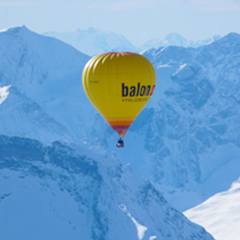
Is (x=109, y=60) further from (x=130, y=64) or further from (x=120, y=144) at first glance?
(x=120, y=144)

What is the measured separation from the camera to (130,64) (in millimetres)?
129125

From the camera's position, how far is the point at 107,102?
427ft

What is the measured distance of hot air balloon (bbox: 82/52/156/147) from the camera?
128 m

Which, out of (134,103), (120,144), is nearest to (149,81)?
(134,103)

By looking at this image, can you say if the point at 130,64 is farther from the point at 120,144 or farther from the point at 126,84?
the point at 120,144

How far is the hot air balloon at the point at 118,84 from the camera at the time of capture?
420 feet

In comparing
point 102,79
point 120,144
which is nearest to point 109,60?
point 102,79

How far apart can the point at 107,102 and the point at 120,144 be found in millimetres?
9468

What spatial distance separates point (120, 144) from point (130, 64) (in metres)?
11.6

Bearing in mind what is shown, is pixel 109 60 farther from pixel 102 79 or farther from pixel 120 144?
pixel 120 144

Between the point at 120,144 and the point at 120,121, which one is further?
the point at 120,121

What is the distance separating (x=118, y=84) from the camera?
128 meters

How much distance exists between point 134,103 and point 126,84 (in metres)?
2.59

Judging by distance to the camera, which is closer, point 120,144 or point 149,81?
point 120,144
